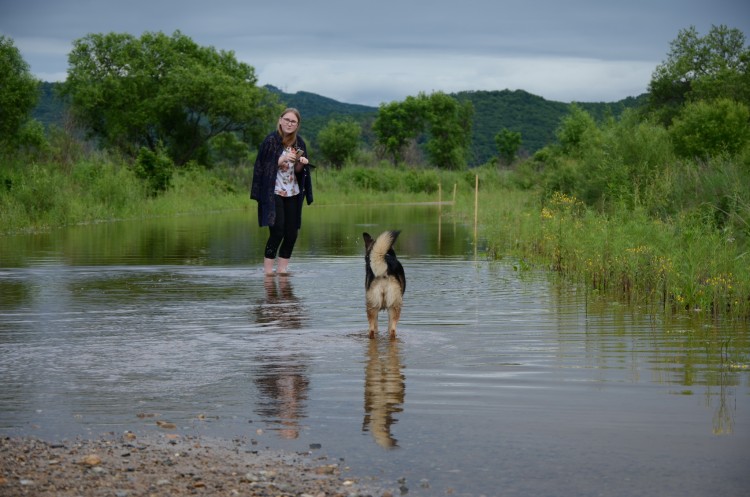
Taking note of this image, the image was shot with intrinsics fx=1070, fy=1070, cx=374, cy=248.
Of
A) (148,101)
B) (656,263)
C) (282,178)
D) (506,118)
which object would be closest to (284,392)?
(656,263)

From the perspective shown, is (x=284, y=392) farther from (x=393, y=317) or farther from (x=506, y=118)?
Result: (x=506, y=118)

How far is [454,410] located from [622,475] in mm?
1622

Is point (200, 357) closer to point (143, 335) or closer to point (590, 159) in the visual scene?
point (143, 335)

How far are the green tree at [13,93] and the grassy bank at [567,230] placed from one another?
5.50 metres

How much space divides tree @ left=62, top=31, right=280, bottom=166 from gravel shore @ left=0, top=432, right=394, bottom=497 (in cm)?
6060

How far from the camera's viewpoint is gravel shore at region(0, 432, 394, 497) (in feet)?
16.5

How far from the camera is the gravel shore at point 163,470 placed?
5020 millimetres

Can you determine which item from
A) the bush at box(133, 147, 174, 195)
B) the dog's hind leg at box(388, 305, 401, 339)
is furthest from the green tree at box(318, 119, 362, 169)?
the dog's hind leg at box(388, 305, 401, 339)

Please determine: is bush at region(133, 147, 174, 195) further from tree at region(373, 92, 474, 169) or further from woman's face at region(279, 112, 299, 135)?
tree at region(373, 92, 474, 169)

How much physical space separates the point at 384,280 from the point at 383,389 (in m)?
2.06

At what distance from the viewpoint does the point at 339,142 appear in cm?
9231

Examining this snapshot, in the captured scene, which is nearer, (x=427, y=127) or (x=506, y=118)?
(x=427, y=127)

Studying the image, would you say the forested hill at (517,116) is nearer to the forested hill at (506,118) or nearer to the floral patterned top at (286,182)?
the forested hill at (506,118)

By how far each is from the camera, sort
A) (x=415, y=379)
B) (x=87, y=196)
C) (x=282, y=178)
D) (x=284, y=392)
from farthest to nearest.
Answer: (x=87, y=196) → (x=282, y=178) → (x=415, y=379) → (x=284, y=392)
